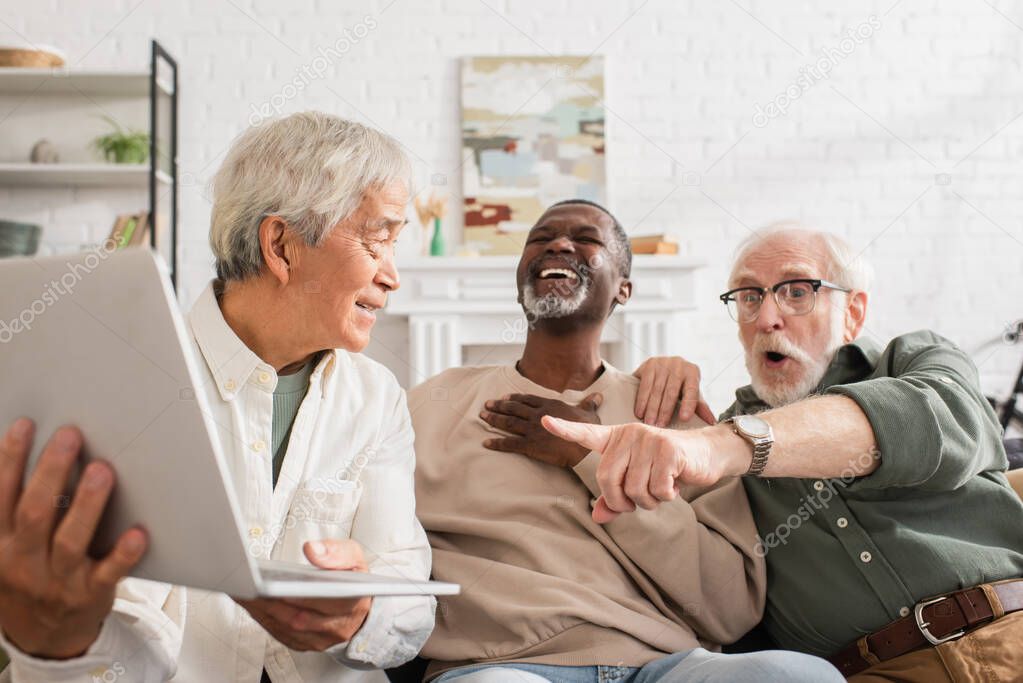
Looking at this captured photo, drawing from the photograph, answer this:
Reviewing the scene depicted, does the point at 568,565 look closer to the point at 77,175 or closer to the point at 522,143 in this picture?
the point at 522,143

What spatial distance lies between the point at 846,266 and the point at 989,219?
332cm

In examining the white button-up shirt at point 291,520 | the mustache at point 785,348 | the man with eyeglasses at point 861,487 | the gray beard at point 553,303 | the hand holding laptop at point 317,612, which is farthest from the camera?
the gray beard at point 553,303

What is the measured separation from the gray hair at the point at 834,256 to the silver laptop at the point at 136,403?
4.07 feet

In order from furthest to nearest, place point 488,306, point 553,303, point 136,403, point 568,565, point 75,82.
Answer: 1. point 75,82
2. point 488,306
3. point 553,303
4. point 568,565
5. point 136,403

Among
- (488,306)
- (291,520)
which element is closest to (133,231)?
(488,306)

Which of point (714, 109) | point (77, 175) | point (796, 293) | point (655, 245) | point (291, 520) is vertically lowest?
point (291, 520)

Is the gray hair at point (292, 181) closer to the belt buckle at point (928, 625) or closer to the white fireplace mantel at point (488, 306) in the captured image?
the belt buckle at point (928, 625)

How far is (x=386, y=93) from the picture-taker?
444 cm

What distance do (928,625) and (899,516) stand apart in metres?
0.19

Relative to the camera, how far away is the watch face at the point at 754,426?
130cm

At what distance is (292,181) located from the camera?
1.35 metres

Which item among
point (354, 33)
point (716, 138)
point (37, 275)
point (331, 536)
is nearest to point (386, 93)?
point (354, 33)

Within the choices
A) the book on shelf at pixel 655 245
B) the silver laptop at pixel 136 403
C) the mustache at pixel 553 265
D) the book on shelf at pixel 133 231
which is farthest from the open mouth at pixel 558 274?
the book on shelf at pixel 133 231

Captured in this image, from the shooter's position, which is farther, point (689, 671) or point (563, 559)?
point (563, 559)
